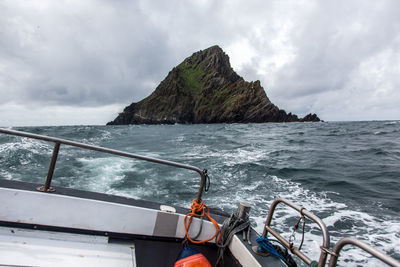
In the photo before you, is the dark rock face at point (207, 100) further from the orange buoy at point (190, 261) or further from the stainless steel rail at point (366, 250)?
the stainless steel rail at point (366, 250)

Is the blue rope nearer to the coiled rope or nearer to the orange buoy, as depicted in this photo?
the coiled rope

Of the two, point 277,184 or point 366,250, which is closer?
point 366,250

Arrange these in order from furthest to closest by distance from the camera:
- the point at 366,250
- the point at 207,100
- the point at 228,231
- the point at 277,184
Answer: the point at 207,100 → the point at 277,184 → the point at 228,231 → the point at 366,250

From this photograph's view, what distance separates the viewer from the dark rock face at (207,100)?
313 feet

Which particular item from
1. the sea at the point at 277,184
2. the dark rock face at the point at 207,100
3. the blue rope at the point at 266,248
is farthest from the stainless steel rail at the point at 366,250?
the dark rock face at the point at 207,100

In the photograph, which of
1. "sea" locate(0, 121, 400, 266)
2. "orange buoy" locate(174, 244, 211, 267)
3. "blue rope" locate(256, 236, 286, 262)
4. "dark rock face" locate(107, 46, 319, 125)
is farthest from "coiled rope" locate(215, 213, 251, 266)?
"dark rock face" locate(107, 46, 319, 125)

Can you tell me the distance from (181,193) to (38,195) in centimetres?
480

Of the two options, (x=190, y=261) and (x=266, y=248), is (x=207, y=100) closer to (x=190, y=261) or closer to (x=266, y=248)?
(x=266, y=248)

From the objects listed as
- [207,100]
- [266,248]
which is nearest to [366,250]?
[266,248]

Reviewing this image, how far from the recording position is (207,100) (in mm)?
111188

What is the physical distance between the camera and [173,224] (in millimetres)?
2441

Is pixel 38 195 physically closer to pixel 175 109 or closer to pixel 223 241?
pixel 223 241

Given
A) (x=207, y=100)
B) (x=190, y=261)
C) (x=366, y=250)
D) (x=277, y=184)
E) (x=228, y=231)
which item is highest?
(x=207, y=100)

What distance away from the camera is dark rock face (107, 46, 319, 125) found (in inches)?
3750
